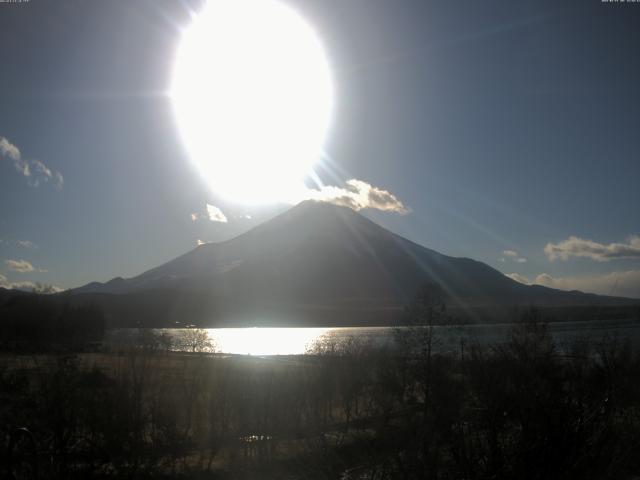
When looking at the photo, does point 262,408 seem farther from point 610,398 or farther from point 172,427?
point 610,398

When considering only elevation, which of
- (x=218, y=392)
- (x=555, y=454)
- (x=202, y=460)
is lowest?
(x=202, y=460)

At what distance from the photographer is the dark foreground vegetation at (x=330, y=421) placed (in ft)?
18.6

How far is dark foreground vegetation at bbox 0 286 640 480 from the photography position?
568 cm

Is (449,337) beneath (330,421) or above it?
above

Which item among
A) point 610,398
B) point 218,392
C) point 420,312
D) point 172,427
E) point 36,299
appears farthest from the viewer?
point 36,299

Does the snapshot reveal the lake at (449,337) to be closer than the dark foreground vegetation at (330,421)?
No

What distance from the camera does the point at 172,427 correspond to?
703 inches

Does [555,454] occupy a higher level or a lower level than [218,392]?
higher

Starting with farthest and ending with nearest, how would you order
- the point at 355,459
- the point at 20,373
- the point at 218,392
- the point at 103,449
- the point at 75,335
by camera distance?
1. the point at 75,335
2. the point at 20,373
3. the point at 218,392
4. the point at 355,459
5. the point at 103,449

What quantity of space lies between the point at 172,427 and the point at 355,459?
19.9 ft

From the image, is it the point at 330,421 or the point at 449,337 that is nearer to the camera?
the point at 330,421

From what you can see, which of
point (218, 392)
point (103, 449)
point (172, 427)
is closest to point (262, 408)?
point (218, 392)

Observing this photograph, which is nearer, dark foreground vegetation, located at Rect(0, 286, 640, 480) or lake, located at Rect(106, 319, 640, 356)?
dark foreground vegetation, located at Rect(0, 286, 640, 480)

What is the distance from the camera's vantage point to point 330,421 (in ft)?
85.0
